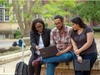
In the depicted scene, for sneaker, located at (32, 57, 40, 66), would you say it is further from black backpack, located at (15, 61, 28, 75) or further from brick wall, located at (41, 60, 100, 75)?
black backpack, located at (15, 61, 28, 75)

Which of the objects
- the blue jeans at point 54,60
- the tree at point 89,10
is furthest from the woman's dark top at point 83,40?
the tree at point 89,10

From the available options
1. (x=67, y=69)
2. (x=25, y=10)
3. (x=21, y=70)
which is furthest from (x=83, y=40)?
(x=25, y=10)

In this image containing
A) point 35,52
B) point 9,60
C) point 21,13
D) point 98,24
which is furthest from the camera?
point 98,24

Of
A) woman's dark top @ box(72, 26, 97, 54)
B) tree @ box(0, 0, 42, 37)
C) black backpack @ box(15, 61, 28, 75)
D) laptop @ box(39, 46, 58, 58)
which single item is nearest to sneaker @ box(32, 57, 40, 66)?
laptop @ box(39, 46, 58, 58)

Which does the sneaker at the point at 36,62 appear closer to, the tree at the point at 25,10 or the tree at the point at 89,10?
the tree at the point at 25,10

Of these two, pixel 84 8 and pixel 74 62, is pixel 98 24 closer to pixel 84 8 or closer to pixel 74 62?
pixel 84 8

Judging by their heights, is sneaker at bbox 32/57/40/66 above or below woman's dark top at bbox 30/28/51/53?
below

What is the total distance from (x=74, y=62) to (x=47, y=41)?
0.91 meters

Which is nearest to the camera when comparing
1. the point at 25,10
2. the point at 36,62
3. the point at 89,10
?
the point at 36,62

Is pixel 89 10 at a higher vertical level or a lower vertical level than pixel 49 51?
higher

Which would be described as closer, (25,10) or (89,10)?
(25,10)

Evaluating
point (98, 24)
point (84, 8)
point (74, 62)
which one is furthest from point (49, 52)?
point (98, 24)

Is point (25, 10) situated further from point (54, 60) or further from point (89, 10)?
point (54, 60)

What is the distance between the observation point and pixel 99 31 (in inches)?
1714
